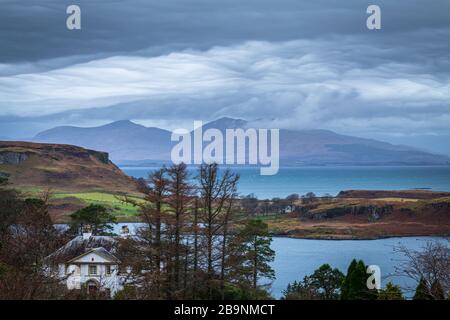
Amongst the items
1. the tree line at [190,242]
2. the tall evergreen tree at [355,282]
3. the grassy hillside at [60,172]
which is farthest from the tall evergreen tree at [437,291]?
the grassy hillside at [60,172]

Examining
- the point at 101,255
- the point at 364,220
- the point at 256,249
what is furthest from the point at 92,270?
the point at 364,220

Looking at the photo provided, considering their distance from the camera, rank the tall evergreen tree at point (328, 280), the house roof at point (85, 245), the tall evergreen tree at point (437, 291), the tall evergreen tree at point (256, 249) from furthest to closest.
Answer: the house roof at point (85, 245)
the tall evergreen tree at point (328, 280)
the tall evergreen tree at point (256, 249)
the tall evergreen tree at point (437, 291)

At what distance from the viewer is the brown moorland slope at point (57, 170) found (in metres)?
163

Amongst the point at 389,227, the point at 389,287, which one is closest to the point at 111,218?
the point at 389,287

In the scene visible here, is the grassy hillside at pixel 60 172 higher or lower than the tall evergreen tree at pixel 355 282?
higher

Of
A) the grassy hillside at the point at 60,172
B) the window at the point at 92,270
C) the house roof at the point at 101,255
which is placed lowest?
the window at the point at 92,270

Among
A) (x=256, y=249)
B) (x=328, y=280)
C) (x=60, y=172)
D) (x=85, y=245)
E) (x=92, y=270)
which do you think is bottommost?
(x=328, y=280)

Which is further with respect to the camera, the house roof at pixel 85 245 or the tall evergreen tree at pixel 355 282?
the house roof at pixel 85 245

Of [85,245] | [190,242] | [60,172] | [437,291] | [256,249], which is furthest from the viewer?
[60,172]

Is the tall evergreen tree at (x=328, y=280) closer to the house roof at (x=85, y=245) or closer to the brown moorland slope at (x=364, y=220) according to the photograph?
the house roof at (x=85, y=245)

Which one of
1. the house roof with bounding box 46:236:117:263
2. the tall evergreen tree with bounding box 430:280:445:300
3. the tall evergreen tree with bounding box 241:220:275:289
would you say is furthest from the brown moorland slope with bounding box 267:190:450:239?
the tall evergreen tree with bounding box 430:280:445:300

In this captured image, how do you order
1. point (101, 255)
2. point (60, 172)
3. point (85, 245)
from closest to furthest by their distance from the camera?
1. point (101, 255)
2. point (85, 245)
3. point (60, 172)

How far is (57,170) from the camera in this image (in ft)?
584

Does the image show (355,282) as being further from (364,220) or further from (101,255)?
(364,220)
